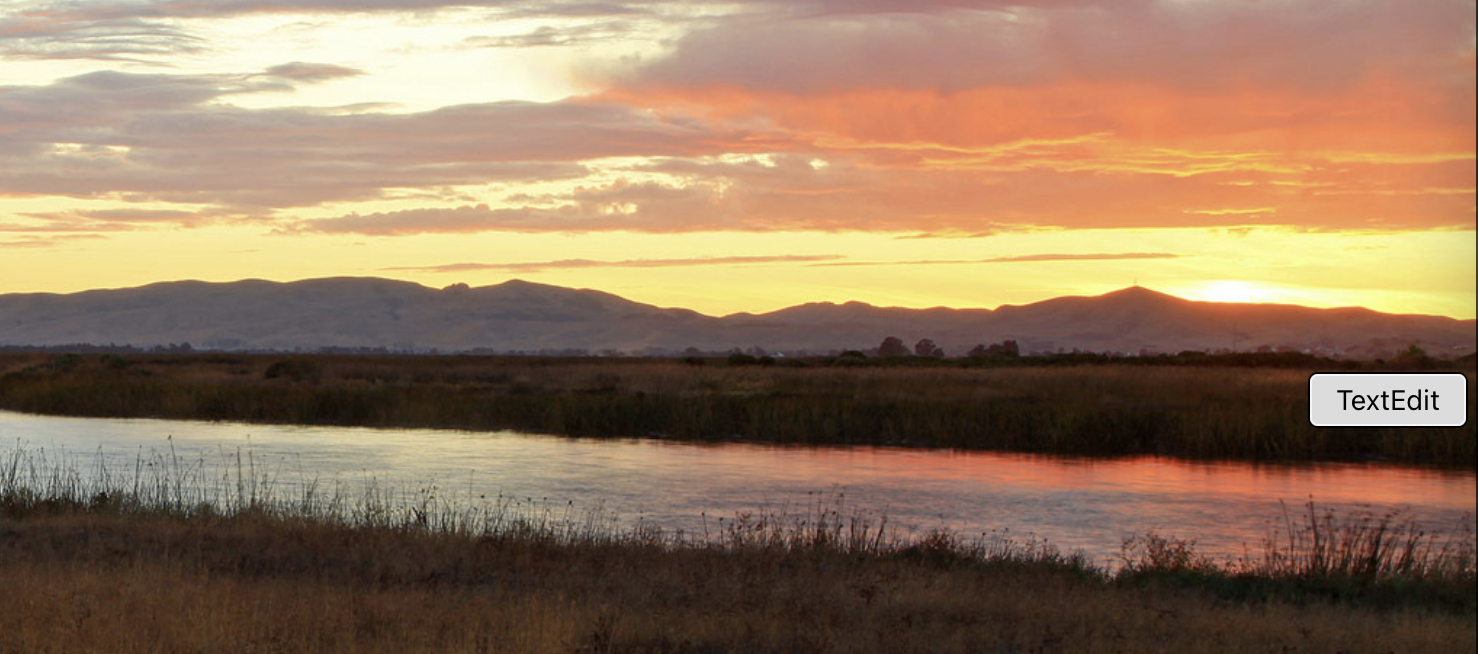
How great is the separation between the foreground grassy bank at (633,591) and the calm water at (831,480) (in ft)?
11.2

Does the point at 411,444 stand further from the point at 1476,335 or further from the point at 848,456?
the point at 1476,335

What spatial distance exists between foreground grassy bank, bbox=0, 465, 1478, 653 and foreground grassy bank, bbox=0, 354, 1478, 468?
54.5 feet

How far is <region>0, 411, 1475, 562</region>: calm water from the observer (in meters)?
21.6

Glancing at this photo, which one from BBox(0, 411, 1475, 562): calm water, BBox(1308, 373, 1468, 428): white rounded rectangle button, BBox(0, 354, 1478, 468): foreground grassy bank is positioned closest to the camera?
BBox(1308, 373, 1468, 428): white rounded rectangle button

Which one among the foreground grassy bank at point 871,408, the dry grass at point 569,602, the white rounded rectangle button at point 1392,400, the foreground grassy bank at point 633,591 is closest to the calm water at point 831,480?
the foreground grassy bank at point 871,408

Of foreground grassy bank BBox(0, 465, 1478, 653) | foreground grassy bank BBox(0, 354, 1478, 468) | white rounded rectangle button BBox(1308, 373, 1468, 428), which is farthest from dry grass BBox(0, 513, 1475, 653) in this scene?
foreground grassy bank BBox(0, 354, 1478, 468)

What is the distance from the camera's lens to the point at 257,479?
969 inches

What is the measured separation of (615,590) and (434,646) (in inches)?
117

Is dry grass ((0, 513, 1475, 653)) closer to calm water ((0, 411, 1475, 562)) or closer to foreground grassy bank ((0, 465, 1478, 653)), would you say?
foreground grassy bank ((0, 465, 1478, 653))

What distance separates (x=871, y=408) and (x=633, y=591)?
2836 centimetres

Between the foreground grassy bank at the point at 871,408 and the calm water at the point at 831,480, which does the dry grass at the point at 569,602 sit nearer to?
the calm water at the point at 831,480

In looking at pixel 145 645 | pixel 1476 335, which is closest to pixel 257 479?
pixel 145 645

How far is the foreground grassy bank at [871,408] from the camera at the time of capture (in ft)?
112

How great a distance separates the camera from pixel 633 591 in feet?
40.3
